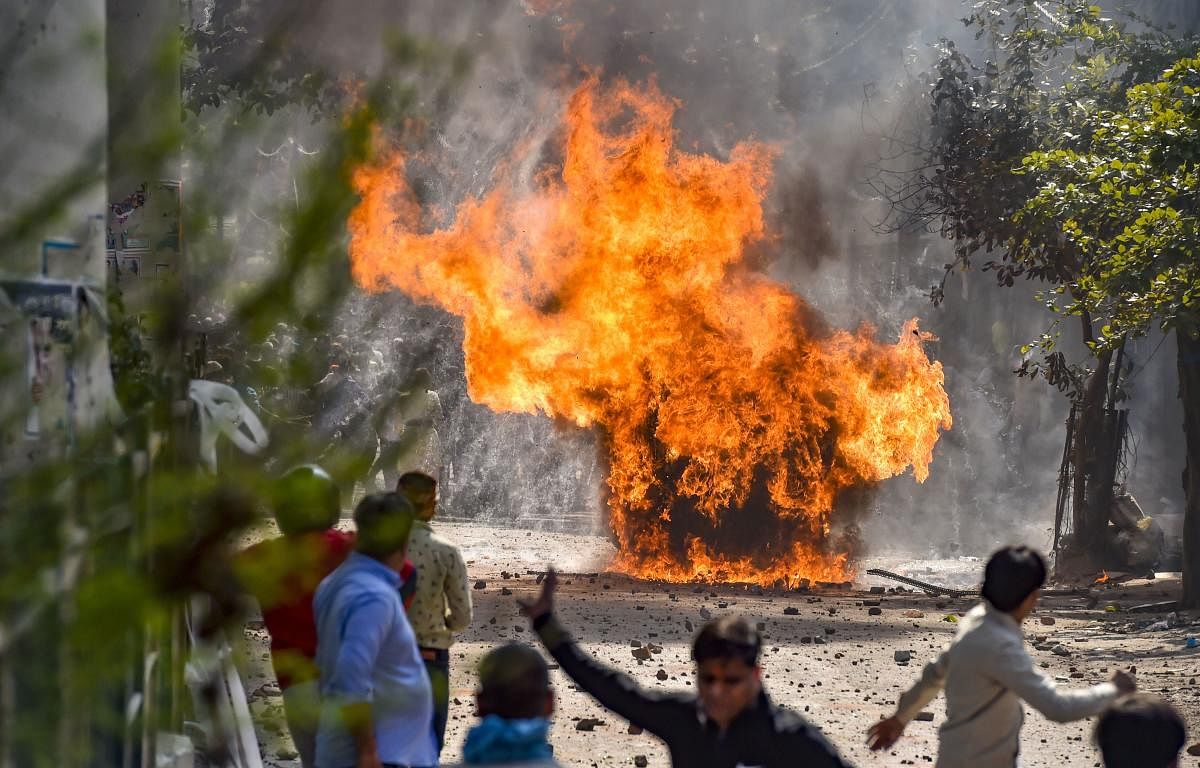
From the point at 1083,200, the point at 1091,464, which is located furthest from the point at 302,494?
the point at 1091,464

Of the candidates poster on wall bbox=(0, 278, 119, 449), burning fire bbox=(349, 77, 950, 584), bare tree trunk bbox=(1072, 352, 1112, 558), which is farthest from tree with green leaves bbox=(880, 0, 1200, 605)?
poster on wall bbox=(0, 278, 119, 449)

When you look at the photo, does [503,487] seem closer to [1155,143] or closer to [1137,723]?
[1155,143]

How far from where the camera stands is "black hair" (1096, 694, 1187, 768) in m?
3.43

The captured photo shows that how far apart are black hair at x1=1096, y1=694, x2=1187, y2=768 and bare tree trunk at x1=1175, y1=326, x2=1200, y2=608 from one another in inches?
519

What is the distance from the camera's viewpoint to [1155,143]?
12617mm

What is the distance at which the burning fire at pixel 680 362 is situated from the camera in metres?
19.3

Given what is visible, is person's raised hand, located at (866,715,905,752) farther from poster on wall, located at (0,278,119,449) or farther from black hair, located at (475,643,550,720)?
poster on wall, located at (0,278,119,449)

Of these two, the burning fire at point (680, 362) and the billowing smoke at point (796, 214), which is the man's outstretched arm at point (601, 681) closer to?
the billowing smoke at point (796, 214)

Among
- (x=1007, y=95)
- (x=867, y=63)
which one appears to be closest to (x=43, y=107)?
(x=1007, y=95)

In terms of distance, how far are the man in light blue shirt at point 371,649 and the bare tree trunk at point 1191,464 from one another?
13.2m

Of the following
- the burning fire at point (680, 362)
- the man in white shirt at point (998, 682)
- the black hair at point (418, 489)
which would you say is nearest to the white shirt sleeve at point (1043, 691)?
the man in white shirt at point (998, 682)

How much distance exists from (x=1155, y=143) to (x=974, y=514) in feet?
73.9

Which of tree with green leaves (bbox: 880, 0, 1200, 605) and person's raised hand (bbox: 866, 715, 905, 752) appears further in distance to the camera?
tree with green leaves (bbox: 880, 0, 1200, 605)

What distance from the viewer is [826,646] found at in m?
12.8
